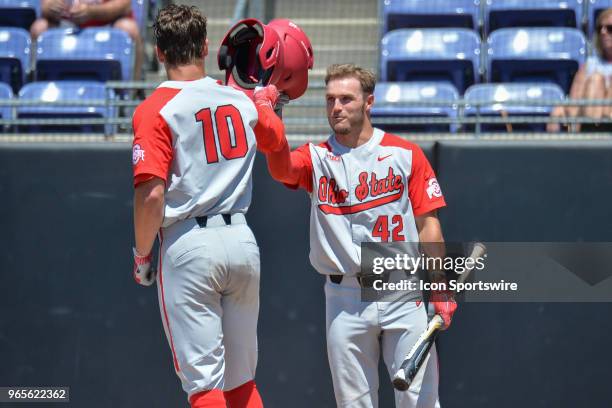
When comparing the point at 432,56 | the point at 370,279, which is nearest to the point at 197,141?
the point at 370,279

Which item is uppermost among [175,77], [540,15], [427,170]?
[540,15]

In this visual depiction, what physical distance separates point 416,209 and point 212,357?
1.25 meters

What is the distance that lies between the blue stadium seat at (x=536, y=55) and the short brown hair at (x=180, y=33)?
144 inches

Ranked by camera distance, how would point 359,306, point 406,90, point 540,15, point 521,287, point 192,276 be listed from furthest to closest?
1. point 540,15
2. point 406,90
3. point 521,287
4. point 359,306
5. point 192,276

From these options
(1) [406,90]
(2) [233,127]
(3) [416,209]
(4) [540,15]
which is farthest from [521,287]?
(4) [540,15]

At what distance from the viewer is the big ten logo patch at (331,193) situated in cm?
434

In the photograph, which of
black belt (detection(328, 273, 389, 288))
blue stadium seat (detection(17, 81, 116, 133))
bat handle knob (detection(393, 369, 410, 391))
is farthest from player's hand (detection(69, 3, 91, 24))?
bat handle knob (detection(393, 369, 410, 391))

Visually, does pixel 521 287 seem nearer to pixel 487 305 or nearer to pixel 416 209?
pixel 487 305

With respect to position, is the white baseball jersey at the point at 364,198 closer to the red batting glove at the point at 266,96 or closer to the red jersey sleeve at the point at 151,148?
the red batting glove at the point at 266,96

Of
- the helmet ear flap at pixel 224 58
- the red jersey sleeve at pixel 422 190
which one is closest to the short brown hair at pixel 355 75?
the red jersey sleeve at pixel 422 190

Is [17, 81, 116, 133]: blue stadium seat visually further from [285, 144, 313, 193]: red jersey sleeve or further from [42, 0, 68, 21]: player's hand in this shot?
[285, 144, 313, 193]: red jersey sleeve

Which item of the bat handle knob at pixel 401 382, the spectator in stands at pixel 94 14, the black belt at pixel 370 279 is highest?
the spectator in stands at pixel 94 14

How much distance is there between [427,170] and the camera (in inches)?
173

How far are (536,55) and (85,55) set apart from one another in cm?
320
